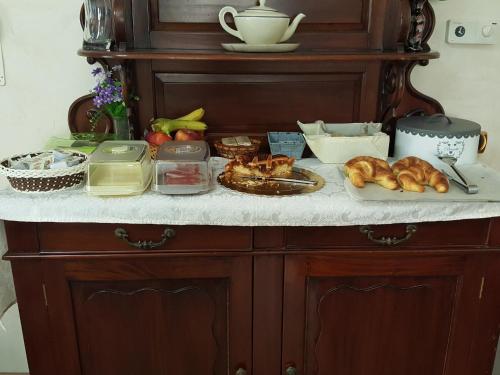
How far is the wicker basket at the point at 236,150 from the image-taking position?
130 cm

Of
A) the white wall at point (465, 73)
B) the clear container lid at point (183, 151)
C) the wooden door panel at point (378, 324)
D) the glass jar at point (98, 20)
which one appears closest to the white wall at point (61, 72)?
the white wall at point (465, 73)

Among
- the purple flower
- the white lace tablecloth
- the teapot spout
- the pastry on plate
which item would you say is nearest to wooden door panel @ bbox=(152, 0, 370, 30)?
the teapot spout

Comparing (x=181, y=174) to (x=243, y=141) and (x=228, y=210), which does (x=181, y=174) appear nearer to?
(x=228, y=210)

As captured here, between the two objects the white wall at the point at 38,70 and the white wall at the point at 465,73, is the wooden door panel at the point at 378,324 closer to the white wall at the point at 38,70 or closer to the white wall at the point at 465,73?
the white wall at the point at 465,73

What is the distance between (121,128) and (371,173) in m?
0.72

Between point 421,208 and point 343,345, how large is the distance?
0.42 meters

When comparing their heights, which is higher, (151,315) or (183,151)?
(183,151)

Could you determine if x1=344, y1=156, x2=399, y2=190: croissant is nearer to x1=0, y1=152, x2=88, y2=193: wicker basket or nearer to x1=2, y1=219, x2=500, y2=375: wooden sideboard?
x1=2, y1=219, x2=500, y2=375: wooden sideboard

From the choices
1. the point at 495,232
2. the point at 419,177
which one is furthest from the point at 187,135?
the point at 495,232

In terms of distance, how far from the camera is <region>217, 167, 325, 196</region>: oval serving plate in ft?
3.60

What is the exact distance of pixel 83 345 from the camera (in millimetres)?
1164

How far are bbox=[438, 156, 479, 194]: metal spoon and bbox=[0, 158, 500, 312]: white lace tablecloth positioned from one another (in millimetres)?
34

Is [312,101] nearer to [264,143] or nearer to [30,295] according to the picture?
[264,143]

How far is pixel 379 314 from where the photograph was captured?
1175 millimetres
